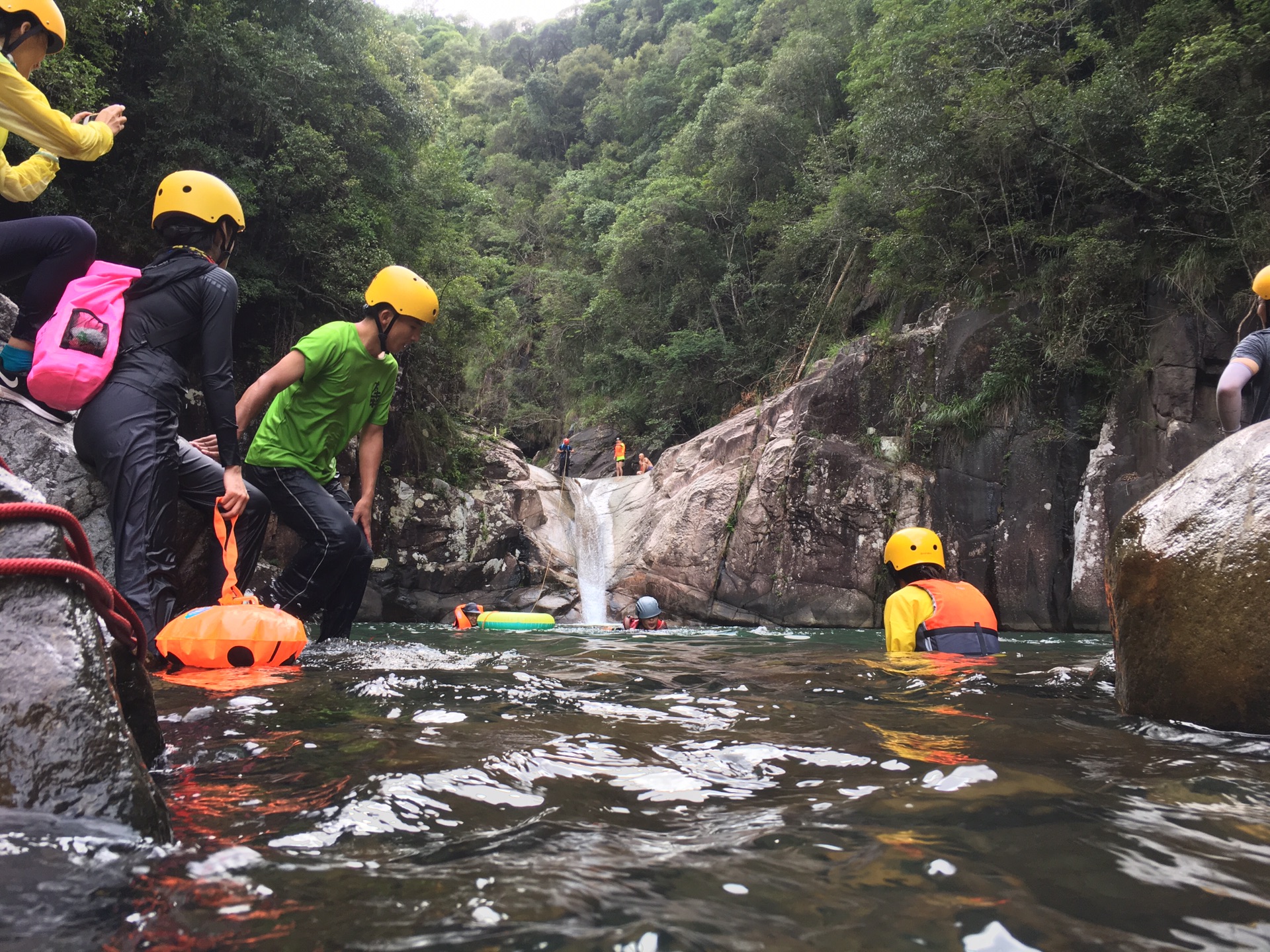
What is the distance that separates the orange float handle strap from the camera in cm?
351

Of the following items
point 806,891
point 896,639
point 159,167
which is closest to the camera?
point 806,891

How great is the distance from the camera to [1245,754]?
6.40 ft

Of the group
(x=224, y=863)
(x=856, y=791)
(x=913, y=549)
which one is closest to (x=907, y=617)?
(x=913, y=549)

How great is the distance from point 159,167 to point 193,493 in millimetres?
9906

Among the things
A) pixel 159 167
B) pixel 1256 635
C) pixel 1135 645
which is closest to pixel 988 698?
pixel 1135 645

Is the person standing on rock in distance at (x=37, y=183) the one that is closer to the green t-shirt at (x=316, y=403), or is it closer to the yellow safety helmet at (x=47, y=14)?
the yellow safety helmet at (x=47, y=14)

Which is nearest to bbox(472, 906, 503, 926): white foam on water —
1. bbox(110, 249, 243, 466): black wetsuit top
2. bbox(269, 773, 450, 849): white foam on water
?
bbox(269, 773, 450, 849): white foam on water

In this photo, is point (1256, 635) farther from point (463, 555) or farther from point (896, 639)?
point (463, 555)

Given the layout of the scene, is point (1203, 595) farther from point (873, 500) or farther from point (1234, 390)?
point (873, 500)

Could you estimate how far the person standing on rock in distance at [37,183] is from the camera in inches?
118

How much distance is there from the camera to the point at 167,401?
3385 mm

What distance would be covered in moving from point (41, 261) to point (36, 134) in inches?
25.4

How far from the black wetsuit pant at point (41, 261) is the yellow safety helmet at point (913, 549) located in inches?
181

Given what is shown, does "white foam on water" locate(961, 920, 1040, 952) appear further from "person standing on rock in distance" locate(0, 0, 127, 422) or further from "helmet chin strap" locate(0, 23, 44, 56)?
"helmet chin strap" locate(0, 23, 44, 56)
